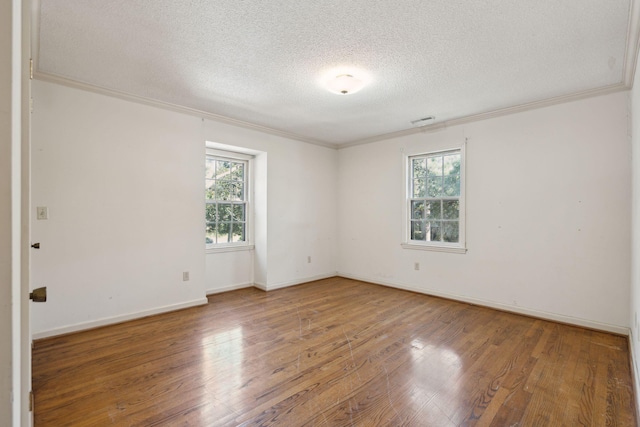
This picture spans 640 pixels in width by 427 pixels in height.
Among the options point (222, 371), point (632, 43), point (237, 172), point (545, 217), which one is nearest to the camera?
point (632, 43)

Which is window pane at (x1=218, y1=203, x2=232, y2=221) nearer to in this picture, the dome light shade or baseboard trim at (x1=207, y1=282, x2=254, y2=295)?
baseboard trim at (x1=207, y1=282, x2=254, y2=295)

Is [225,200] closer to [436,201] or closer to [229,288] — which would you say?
[229,288]

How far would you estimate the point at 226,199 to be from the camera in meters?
4.61

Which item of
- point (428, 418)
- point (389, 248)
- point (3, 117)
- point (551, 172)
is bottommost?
point (428, 418)

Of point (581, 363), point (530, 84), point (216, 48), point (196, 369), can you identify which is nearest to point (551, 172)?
point (530, 84)

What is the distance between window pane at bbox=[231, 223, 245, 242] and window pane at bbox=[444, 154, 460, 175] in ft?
10.4

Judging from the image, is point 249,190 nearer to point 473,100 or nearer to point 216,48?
point 216,48

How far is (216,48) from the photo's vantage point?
2.32 meters

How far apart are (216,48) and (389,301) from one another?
342cm

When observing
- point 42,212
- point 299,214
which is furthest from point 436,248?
point 42,212

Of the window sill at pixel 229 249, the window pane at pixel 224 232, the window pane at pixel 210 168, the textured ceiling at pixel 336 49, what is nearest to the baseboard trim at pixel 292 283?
the window sill at pixel 229 249

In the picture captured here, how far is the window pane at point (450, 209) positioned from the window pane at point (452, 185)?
0.11m

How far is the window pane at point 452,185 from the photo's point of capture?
4.12 meters

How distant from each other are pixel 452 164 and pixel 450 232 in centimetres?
94
